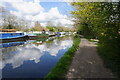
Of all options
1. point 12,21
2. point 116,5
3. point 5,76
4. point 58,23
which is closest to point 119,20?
point 116,5

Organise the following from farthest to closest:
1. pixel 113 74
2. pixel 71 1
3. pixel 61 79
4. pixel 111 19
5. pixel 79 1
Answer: pixel 71 1 < pixel 79 1 < pixel 111 19 < pixel 113 74 < pixel 61 79

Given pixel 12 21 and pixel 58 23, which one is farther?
pixel 58 23

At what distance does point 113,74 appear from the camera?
4117 mm

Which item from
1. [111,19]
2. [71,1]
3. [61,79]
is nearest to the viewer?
[61,79]

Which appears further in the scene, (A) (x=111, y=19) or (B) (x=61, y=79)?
(A) (x=111, y=19)

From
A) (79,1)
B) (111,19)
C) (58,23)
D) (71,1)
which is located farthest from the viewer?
(58,23)

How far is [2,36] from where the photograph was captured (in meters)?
19.2

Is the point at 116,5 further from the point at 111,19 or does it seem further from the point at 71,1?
the point at 71,1

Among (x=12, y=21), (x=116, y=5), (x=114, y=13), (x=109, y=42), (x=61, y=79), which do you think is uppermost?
(x=12, y=21)

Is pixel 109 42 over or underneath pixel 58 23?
underneath

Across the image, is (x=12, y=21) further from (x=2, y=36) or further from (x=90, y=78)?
(x=90, y=78)

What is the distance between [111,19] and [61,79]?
3912mm

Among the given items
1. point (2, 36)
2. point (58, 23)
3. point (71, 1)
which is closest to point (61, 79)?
point (71, 1)

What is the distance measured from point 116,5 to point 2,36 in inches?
803
